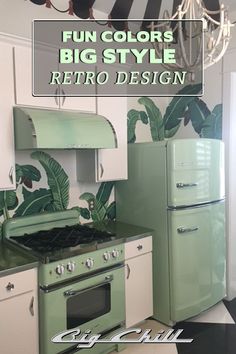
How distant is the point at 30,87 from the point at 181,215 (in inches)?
60.8

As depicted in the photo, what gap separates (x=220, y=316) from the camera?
2.86 metres

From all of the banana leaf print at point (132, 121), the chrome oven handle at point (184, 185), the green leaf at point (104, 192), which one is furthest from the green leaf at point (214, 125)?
the green leaf at point (104, 192)

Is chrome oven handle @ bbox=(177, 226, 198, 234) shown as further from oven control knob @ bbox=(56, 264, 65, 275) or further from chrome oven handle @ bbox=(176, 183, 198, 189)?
oven control knob @ bbox=(56, 264, 65, 275)

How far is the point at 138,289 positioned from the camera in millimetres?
2576

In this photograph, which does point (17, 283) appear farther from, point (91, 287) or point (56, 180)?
point (56, 180)

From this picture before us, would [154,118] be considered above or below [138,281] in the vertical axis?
above

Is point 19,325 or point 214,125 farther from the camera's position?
point 214,125

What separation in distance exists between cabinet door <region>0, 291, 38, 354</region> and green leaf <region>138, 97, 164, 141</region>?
89.0 inches

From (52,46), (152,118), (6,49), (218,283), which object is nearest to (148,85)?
(152,118)

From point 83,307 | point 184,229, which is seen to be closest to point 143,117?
point 184,229

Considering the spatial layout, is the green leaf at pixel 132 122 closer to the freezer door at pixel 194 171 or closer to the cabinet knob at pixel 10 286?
the freezer door at pixel 194 171

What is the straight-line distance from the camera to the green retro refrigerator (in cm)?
257

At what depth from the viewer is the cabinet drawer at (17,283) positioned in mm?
1798

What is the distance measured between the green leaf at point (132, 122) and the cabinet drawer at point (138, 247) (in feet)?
3.77
